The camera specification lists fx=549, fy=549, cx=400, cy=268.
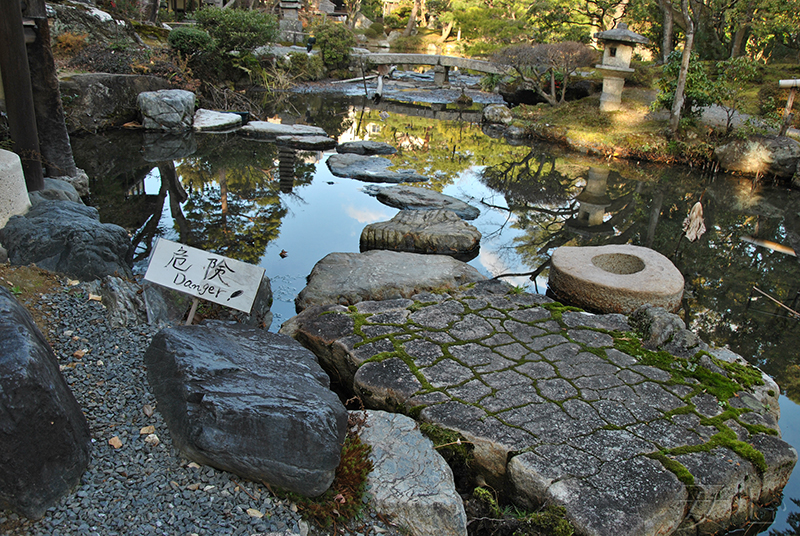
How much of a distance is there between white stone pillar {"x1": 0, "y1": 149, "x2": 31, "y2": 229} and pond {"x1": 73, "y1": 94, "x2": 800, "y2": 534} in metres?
1.24

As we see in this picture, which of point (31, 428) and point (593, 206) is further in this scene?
point (593, 206)

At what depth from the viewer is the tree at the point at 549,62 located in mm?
16062

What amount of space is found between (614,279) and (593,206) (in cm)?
439

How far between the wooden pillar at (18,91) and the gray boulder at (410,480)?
4881 millimetres

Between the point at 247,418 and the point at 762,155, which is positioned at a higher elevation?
the point at 247,418

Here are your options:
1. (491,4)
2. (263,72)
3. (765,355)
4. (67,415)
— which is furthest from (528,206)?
(491,4)

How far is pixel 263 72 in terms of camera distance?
739 inches

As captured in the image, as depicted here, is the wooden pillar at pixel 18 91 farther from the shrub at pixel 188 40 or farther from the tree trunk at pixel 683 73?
the tree trunk at pixel 683 73

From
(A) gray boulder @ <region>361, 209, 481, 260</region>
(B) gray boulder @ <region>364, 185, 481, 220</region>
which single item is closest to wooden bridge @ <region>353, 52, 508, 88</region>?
(B) gray boulder @ <region>364, 185, 481, 220</region>

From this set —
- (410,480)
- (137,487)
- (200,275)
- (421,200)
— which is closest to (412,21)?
(421,200)

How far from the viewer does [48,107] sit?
675 centimetres

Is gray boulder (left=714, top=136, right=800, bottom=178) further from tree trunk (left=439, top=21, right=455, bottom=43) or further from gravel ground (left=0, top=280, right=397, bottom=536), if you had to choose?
tree trunk (left=439, top=21, right=455, bottom=43)

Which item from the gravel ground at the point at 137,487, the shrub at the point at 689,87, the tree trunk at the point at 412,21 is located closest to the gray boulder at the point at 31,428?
the gravel ground at the point at 137,487

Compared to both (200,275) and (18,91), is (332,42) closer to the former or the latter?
(18,91)
